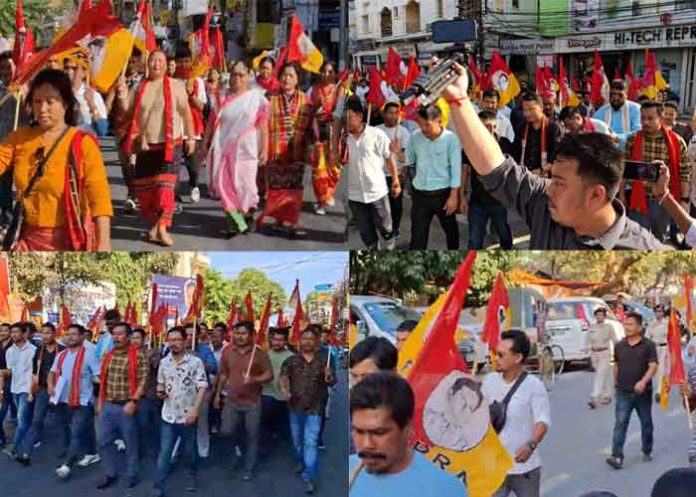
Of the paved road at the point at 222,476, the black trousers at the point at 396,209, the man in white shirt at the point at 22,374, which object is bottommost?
the paved road at the point at 222,476

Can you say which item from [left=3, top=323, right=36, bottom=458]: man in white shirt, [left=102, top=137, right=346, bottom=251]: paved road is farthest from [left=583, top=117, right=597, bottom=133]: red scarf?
[left=3, top=323, right=36, bottom=458]: man in white shirt

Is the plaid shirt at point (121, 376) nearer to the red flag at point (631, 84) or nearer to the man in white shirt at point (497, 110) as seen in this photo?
the man in white shirt at point (497, 110)

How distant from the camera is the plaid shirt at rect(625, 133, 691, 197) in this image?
3.70 m

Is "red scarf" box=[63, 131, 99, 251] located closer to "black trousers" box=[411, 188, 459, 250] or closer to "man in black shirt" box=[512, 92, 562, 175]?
"black trousers" box=[411, 188, 459, 250]

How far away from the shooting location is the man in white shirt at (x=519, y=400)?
12.1ft

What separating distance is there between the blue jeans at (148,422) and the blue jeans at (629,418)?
188 cm

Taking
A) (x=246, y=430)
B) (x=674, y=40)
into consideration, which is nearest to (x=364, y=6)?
(x=674, y=40)

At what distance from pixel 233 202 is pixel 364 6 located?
3.04 feet

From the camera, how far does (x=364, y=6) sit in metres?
3.55

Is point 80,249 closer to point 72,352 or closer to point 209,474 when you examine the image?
point 72,352

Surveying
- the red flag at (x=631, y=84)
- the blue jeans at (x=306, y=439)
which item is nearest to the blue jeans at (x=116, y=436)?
the blue jeans at (x=306, y=439)

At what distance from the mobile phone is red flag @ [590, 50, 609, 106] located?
14.0 inches

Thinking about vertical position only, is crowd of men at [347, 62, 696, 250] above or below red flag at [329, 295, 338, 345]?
above

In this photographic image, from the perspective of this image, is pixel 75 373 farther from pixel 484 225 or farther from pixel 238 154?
pixel 484 225
